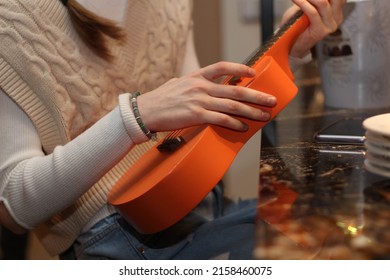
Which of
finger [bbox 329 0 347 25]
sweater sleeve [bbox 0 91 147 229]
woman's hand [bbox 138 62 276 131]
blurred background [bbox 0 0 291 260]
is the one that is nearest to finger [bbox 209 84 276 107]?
woman's hand [bbox 138 62 276 131]

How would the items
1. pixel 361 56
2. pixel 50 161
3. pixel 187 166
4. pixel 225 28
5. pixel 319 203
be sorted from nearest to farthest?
pixel 319 203 < pixel 187 166 < pixel 50 161 < pixel 361 56 < pixel 225 28

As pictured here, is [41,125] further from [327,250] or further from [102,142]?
[327,250]

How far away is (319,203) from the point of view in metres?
0.54

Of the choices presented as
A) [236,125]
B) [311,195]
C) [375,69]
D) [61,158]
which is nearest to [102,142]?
[61,158]

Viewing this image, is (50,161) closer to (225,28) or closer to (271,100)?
(271,100)

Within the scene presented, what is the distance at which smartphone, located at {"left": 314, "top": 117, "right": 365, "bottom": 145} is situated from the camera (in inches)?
28.3

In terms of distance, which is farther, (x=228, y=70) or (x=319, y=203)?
(x=228, y=70)

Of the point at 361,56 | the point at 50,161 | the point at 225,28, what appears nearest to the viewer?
the point at 50,161

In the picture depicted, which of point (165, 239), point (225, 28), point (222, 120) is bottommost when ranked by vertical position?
point (165, 239)

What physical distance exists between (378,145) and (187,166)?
0.21 m

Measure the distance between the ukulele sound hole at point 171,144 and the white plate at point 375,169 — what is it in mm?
229

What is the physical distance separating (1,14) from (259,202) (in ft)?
1.50

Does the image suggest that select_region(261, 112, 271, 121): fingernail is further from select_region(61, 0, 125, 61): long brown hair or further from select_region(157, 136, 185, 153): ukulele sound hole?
select_region(61, 0, 125, 61): long brown hair

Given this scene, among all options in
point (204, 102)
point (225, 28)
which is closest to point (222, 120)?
point (204, 102)
